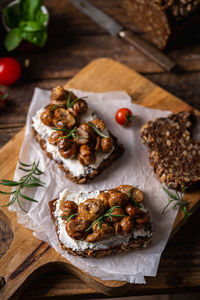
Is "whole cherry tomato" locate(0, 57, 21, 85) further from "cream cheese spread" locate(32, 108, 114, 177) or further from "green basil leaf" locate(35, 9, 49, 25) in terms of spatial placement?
"cream cheese spread" locate(32, 108, 114, 177)

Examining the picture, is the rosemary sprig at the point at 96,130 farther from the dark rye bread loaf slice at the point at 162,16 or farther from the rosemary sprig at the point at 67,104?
the dark rye bread loaf slice at the point at 162,16

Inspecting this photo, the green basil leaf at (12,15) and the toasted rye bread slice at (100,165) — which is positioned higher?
the green basil leaf at (12,15)

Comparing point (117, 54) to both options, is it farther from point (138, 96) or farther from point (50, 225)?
point (50, 225)

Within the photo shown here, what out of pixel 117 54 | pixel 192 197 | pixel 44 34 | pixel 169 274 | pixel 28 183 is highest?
pixel 44 34

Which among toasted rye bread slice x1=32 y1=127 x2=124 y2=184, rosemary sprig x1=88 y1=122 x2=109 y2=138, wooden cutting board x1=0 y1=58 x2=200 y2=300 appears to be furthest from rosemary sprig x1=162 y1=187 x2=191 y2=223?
rosemary sprig x1=88 y1=122 x2=109 y2=138

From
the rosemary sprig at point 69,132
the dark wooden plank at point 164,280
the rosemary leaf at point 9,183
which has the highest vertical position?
the rosemary sprig at point 69,132

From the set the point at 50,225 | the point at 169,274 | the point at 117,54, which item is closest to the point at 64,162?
the point at 50,225

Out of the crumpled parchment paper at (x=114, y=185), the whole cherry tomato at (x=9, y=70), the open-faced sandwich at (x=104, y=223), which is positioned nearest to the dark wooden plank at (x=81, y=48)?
the whole cherry tomato at (x=9, y=70)
